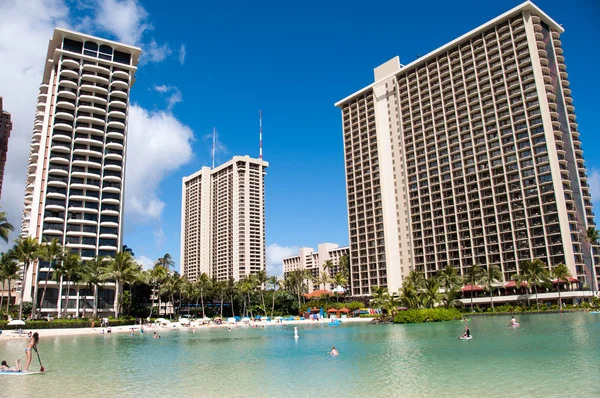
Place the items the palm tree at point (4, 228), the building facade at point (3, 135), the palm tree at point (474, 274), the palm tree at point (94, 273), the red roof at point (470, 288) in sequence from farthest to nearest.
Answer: the building facade at point (3, 135) < the red roof at point (470, 288) < the palm tree at point (474, 274) < the palm tree at point (94, 273) < the palm tree at point (4, 228)

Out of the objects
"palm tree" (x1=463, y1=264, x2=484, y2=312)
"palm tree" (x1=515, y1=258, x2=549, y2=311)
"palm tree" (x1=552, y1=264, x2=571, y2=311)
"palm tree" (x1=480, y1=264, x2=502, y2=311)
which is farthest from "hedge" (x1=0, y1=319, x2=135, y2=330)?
"palm tree" (x1=552, y1=264, x2=571, y2=311)

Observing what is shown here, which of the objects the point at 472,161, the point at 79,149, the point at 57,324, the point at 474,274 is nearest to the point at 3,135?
the point at 79,149

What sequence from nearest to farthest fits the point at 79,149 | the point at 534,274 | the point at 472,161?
the point at 534,274, the point at 79,149, the point at 472,161

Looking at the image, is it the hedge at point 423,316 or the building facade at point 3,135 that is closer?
the hedge at point 423,316

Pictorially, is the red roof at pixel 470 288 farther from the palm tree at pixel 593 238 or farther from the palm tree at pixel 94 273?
the palm tree at pixel 94 273

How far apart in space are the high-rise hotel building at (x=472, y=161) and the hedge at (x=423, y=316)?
33.7 metres

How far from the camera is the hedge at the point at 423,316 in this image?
68625mm

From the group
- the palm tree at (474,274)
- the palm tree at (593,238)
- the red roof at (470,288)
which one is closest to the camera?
the palm tree at (593,238)

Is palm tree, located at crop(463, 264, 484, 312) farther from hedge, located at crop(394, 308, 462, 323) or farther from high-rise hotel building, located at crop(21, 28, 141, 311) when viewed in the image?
high-rise hotel building, located at crop(21, 28, 141, 311)

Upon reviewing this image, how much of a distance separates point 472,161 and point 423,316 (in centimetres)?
5358

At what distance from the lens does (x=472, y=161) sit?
109562mm

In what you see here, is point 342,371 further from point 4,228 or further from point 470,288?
point 470,288

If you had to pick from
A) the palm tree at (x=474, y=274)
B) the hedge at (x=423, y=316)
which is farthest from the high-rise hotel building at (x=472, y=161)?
the hedge at (x=423, y=316)

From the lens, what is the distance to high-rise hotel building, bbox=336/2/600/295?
9550 centimetres
